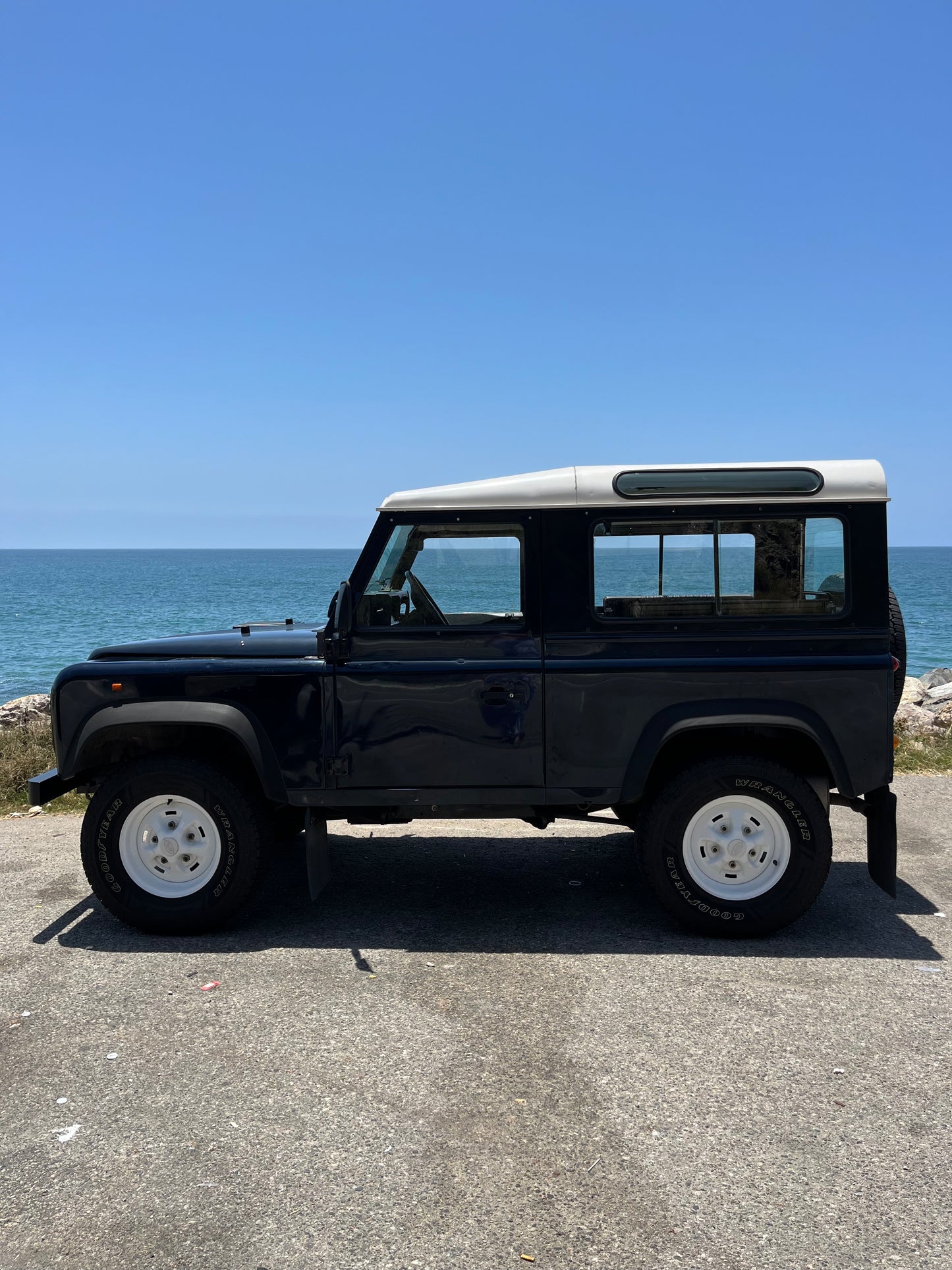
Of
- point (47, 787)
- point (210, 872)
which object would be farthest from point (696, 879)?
point (47, 787)

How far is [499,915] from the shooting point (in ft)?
17.7

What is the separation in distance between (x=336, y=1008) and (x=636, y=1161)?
5.27 feet

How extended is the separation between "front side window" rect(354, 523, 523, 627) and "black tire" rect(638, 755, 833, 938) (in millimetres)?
1267

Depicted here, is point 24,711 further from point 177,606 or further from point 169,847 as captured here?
point 177,606

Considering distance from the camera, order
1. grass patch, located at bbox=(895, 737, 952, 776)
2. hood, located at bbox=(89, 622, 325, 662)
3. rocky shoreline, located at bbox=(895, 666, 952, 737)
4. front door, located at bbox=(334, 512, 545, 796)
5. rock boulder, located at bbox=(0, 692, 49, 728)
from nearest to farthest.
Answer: front door, located at bbox=(334, 512, 545, 796) < hood, located at bbox=(89, 622, 325, 662) < grass patch, located at bbox=(895, 737, 952, 776) < rocky shoreline, located at bbox=(895, 666, 952, 737) < rock boulder, located at bbox=(0, 692, 49, 728)

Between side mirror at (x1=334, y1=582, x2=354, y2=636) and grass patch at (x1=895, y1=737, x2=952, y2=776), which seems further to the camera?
grass patch at (x1=895, y1=737, x2=952, y2=776)

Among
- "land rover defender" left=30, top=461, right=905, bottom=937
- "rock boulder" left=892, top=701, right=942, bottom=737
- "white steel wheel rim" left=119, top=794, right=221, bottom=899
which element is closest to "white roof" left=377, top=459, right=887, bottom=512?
"land rover defender" left=30, top=461, right=905, bottom=937

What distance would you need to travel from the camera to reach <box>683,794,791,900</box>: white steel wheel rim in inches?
197

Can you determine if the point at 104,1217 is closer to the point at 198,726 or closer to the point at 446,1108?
the point at 446,1108

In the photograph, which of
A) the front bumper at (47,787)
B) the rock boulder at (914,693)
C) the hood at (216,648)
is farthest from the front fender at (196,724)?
the rock boulder at (914,693)

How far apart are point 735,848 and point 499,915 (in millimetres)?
1358

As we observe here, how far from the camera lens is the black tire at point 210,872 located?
16.8ft

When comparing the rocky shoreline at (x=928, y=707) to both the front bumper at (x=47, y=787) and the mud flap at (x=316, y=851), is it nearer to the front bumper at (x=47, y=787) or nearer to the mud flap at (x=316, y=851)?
the mud flap at (x=316, y=851)

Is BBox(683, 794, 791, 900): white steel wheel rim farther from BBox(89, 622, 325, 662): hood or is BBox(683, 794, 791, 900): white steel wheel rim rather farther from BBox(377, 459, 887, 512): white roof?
BBox(89, 622, 325, 662): hood
